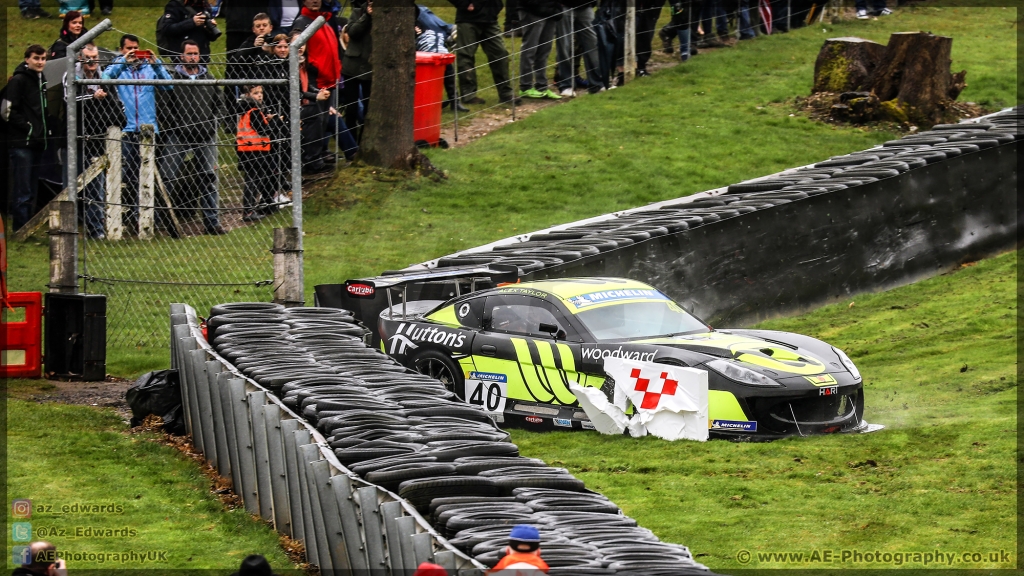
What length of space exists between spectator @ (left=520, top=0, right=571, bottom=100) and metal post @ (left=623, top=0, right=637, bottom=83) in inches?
61.2

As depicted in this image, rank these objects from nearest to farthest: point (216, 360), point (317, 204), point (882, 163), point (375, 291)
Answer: point (216, 360), point (375, 291), point (882, 163), point (317, 204)

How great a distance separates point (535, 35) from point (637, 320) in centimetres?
1266

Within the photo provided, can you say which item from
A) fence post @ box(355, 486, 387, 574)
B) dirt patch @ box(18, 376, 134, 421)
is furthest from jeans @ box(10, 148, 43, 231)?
fence post @ box(355, 486, 387, 574)

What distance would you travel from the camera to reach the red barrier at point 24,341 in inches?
536

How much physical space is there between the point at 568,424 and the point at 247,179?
4.54 m

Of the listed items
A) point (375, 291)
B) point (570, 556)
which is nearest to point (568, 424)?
point (375, 291)

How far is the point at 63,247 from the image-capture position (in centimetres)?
1388

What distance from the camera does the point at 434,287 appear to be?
14.6 meters

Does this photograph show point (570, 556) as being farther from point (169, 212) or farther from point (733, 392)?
point (169, 212)

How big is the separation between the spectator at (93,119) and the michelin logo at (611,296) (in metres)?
4.97

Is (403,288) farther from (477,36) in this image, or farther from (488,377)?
(477,36)

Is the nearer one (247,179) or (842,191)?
(247,179)

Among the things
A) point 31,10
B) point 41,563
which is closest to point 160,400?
point 41,563

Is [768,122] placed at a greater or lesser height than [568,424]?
greater
